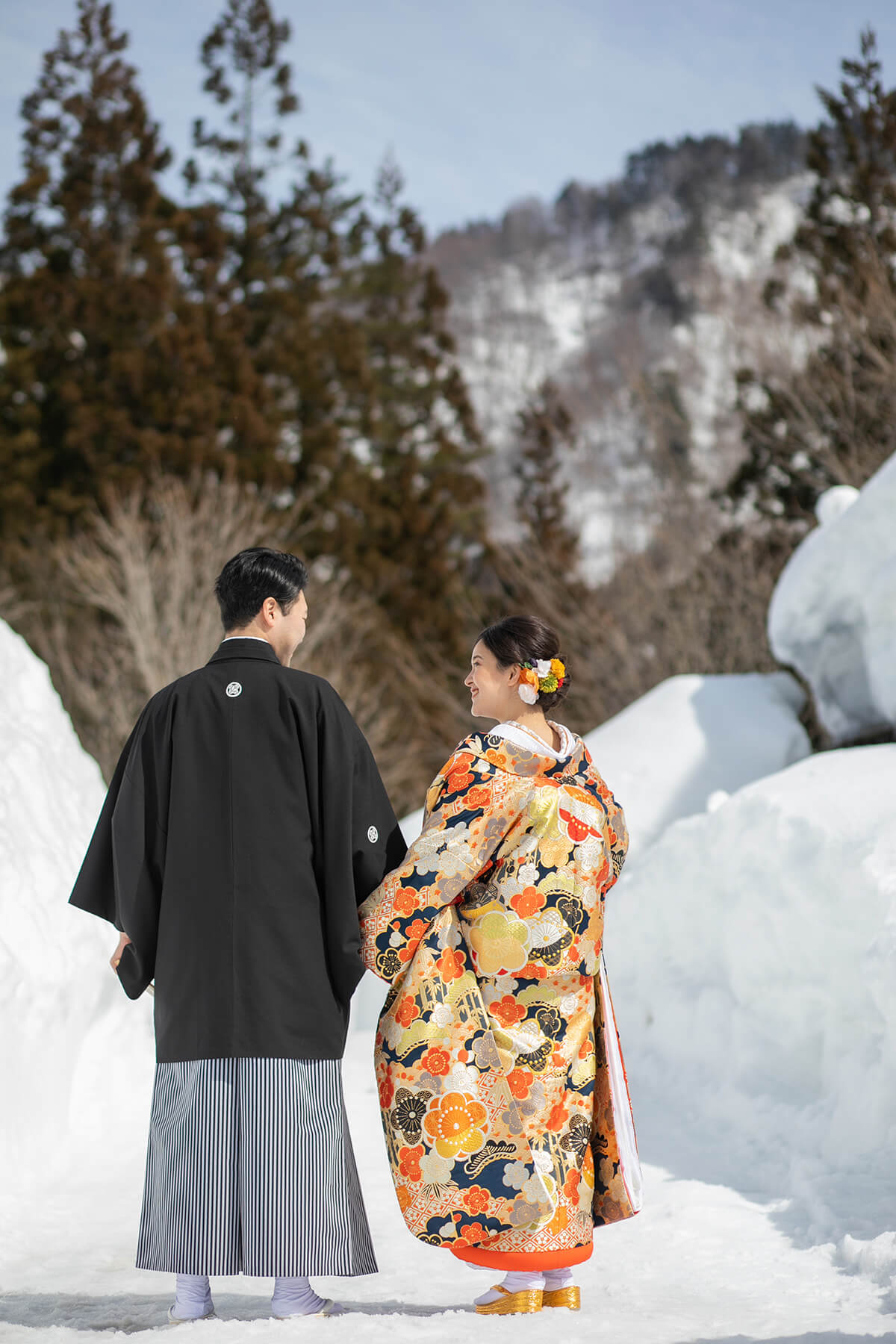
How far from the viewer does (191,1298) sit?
7.98ft

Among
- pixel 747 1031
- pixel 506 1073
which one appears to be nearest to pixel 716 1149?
pixel 747 1031

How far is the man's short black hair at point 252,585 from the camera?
2.64 meters

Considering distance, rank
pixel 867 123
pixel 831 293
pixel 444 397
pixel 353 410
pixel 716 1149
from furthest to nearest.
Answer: pixel 444 397, pixel 353 410, pixel 867 123, pixel 831 293, pixel 716 1149

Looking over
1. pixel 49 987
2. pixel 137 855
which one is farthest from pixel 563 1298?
pixel 49 987

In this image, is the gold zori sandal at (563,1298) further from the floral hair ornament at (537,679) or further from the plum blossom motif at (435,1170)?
the floral hair ornament at (537,679)

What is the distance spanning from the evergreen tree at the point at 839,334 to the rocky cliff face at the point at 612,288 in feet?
68.2

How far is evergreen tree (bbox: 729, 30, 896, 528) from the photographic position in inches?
513

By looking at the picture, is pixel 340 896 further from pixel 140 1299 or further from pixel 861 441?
pixel 861 441

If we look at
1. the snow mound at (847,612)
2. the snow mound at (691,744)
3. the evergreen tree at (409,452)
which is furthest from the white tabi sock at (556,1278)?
the evergreen tree at (409,452)

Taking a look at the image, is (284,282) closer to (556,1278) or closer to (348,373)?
(348,373)

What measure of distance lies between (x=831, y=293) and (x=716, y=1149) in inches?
496

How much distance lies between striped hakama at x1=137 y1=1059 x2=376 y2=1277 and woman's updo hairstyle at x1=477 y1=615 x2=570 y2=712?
94 cm

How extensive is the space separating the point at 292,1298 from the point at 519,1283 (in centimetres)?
47

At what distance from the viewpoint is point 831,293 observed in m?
14.5
